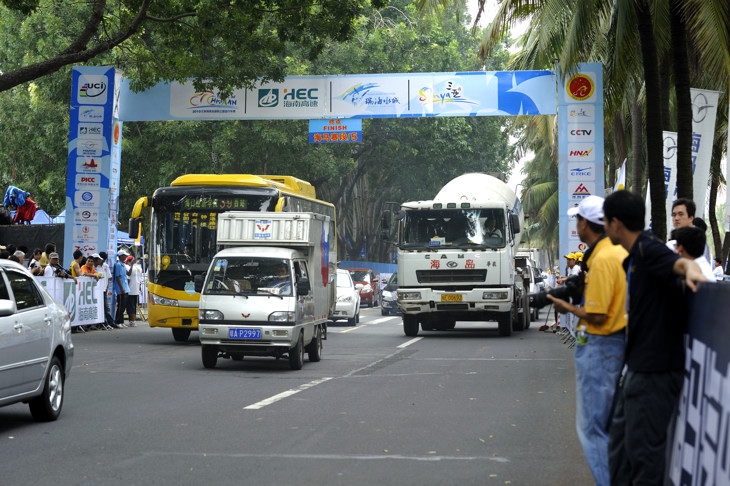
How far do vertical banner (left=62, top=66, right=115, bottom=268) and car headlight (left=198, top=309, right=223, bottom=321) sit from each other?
11.0 meters

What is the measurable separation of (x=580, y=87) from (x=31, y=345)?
18.2 metres

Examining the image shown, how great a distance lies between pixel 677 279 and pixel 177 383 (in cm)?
980

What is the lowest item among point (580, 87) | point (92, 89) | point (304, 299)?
point (304, 299)

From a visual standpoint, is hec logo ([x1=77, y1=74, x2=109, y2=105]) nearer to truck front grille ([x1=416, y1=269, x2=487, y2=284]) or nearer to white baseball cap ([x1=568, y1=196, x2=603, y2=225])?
truck front grille ([x1=416, y1=269, x2=487, y2=284])

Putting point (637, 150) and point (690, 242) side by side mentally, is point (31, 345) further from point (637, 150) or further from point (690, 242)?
point (637, 150)

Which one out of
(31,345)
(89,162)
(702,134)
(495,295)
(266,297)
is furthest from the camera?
(89,162)

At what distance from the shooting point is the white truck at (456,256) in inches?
947

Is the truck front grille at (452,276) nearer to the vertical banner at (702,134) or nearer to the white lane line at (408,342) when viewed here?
the white lane line at (408,342)

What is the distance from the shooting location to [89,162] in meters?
26.2

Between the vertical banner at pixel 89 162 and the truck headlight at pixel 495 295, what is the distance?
961 cm

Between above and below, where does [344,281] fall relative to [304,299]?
above

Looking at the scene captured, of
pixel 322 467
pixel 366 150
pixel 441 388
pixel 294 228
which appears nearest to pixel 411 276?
pixel 294 228

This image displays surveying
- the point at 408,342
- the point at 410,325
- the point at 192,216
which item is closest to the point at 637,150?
the point at 410,325

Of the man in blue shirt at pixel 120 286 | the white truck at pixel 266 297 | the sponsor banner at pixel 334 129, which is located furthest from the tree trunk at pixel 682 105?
the man in blue shirt at pixel 120 286
